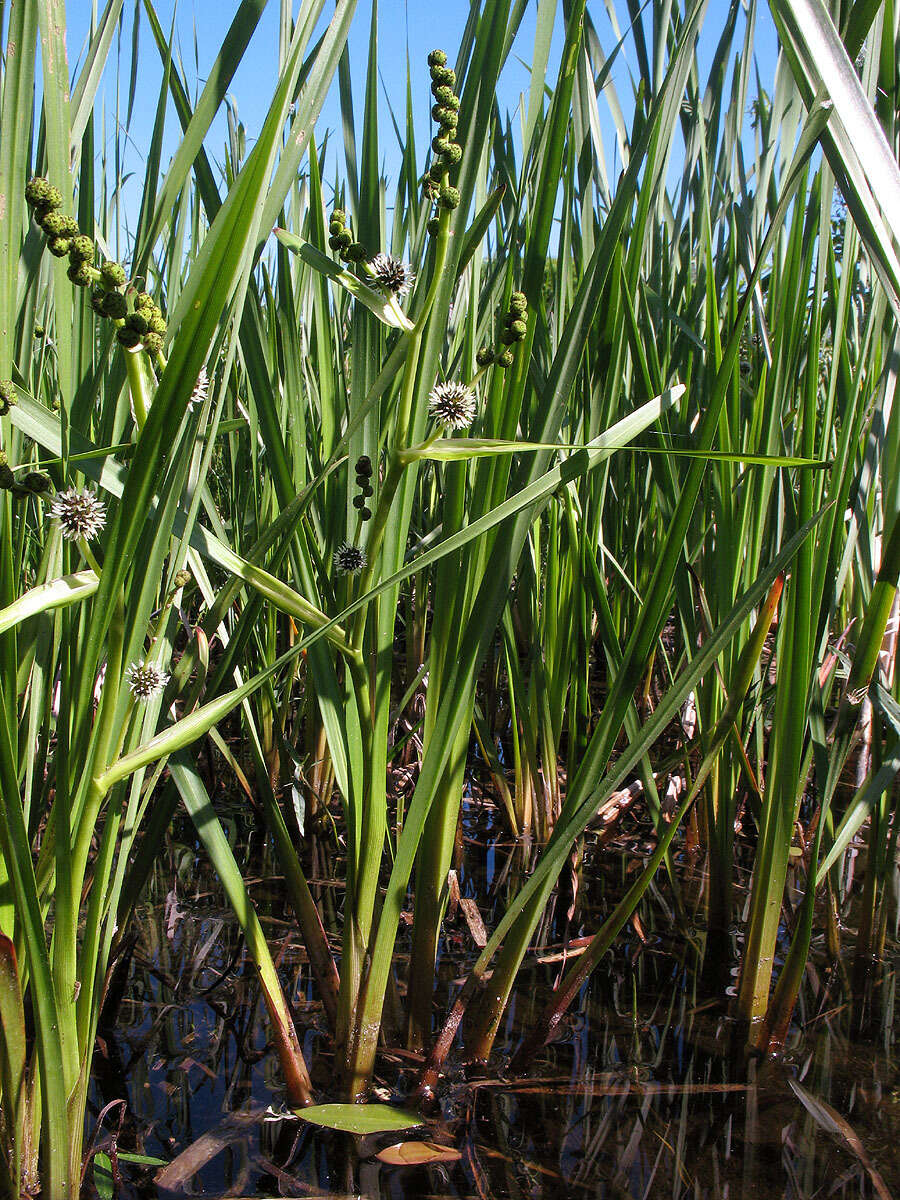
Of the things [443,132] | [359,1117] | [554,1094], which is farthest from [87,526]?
[554,1094]

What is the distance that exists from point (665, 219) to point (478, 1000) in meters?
1.41

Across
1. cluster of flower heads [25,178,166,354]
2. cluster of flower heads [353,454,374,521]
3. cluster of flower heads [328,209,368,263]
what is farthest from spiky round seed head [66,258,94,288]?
cluster of flower heads [353,454,374,521]

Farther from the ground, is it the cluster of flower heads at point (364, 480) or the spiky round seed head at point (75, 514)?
the cluster of flower heads at point (364, 480)

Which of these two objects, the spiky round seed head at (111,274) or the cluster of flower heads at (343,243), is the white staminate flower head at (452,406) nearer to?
the cluster of flower heads at (343,243)

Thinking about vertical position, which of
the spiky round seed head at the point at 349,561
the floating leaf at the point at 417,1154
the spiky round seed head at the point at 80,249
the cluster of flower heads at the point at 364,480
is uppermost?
the spiky round seed head at the point at 80,249

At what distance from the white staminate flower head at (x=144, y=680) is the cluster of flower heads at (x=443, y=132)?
47 cm

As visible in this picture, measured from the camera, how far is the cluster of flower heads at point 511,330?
805mm

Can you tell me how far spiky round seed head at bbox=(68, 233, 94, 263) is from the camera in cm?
60

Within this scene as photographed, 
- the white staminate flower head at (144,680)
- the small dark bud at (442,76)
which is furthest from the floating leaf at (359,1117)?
the small dark bud at (442,76)

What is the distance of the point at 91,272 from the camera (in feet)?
2.01

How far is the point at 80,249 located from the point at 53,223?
22 millimetres

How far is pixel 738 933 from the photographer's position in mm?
1300

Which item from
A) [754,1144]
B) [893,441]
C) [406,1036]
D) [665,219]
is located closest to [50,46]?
[893,441]

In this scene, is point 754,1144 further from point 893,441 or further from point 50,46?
point 50,46
